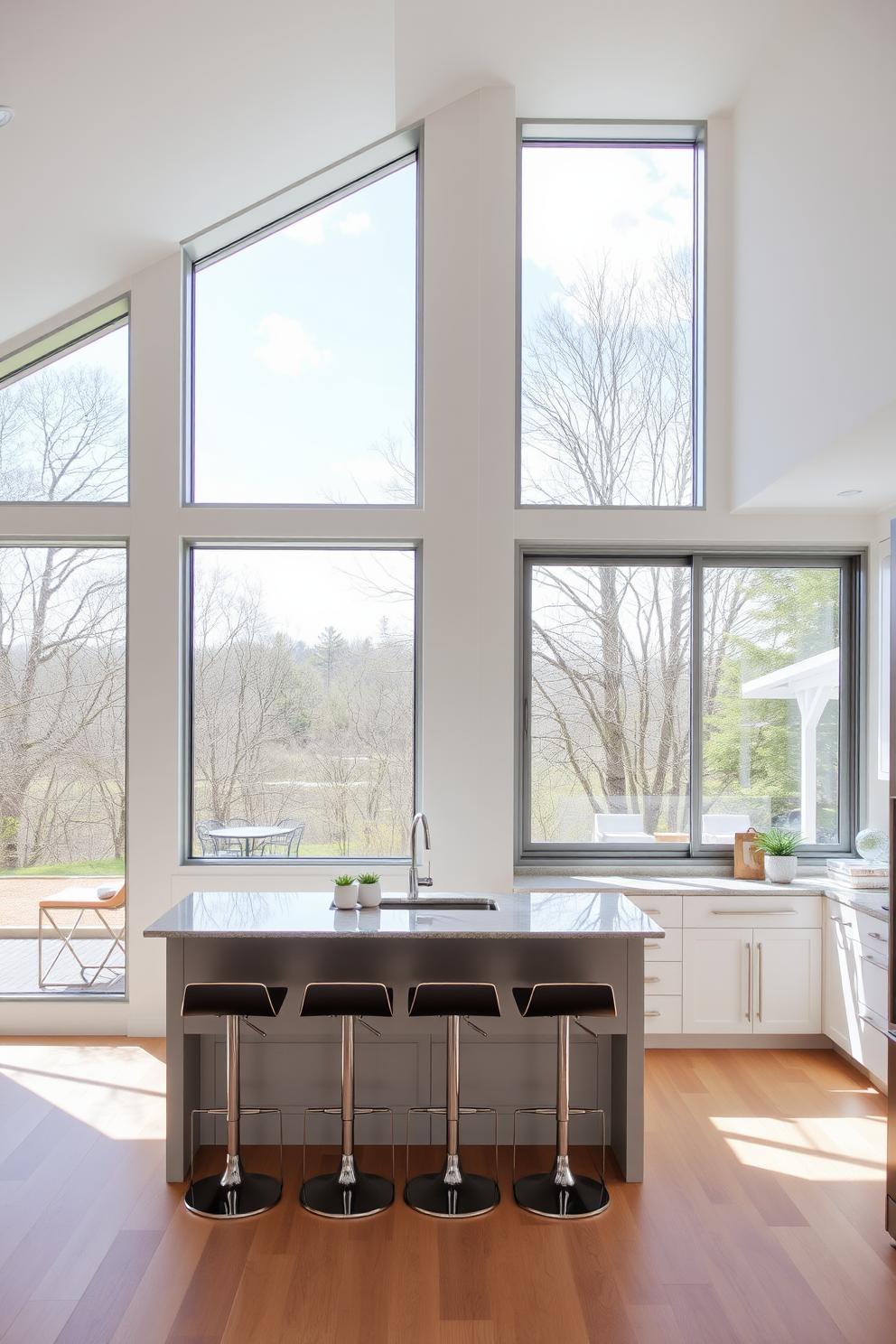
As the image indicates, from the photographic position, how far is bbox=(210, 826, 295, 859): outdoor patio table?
5129 mm

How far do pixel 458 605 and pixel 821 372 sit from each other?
212 cm

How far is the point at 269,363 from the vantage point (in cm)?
519

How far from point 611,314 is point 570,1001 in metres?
3.87

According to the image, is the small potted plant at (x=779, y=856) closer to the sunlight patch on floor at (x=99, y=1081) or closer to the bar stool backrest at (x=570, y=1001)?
the bar stool backrest at (x=570, y=1001)

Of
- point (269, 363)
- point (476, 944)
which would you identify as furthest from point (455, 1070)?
point (269, 363)

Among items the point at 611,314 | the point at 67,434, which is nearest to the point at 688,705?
the point at 611,314

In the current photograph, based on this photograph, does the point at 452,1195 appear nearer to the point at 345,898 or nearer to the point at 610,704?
the point at 345,898

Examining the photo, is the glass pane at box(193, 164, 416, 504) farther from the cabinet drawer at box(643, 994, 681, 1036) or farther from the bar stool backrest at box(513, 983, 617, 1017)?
the cabinet drawer at box(643, 994, 681, 1036)

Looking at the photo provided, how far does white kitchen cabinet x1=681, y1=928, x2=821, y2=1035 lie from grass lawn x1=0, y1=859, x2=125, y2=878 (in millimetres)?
3107

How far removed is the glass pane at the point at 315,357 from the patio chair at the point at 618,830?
7.39ft

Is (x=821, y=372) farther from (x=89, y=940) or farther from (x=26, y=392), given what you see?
(x=89, y=940)

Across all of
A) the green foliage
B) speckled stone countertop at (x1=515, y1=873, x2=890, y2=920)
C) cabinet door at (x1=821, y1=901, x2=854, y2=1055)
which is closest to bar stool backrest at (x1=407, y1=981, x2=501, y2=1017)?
speckled stone countertop at (x1=515, y1=873, x2=890, y2=920)

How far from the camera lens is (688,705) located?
532 centimetres

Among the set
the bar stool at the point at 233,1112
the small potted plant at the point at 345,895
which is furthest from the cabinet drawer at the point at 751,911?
the bar stool at the point at 233,1112
